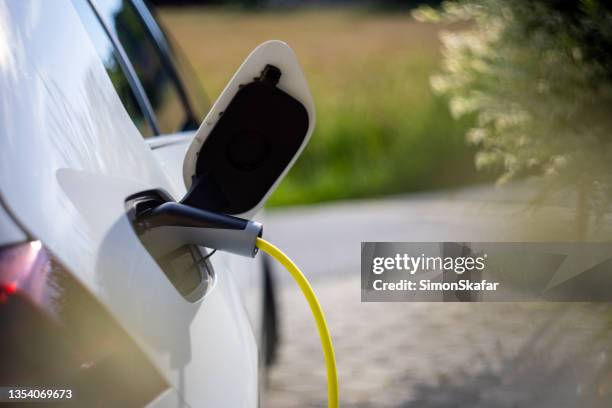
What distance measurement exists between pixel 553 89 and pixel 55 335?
239cm

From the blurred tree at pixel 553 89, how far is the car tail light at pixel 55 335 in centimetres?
209

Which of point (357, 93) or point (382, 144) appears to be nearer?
point (382, 144)

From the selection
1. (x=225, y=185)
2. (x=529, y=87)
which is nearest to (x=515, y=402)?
(x=529, y=87)

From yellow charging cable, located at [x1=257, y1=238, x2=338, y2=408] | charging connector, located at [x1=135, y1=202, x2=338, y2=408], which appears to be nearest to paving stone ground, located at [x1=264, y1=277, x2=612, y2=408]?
yellow charging cable, located at [x1=257, y1=238, x2=338, y2=408]

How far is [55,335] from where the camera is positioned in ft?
3.57

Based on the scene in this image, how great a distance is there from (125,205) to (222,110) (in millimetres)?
346

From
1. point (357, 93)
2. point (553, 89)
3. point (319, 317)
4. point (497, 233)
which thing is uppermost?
point (319, 317)

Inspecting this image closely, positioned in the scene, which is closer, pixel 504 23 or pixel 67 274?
pixel 67 274

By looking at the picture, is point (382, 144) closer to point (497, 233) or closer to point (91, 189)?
point (497, 233)

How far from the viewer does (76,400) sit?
3.63ft

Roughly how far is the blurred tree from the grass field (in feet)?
26.2

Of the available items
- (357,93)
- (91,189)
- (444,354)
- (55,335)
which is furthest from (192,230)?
(357,93)

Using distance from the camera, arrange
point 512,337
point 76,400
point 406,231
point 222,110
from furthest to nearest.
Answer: point 406,231 → point 512,337 → point 222,110 → point 76,400

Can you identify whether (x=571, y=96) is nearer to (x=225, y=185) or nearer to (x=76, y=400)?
(x=225, y=185)
